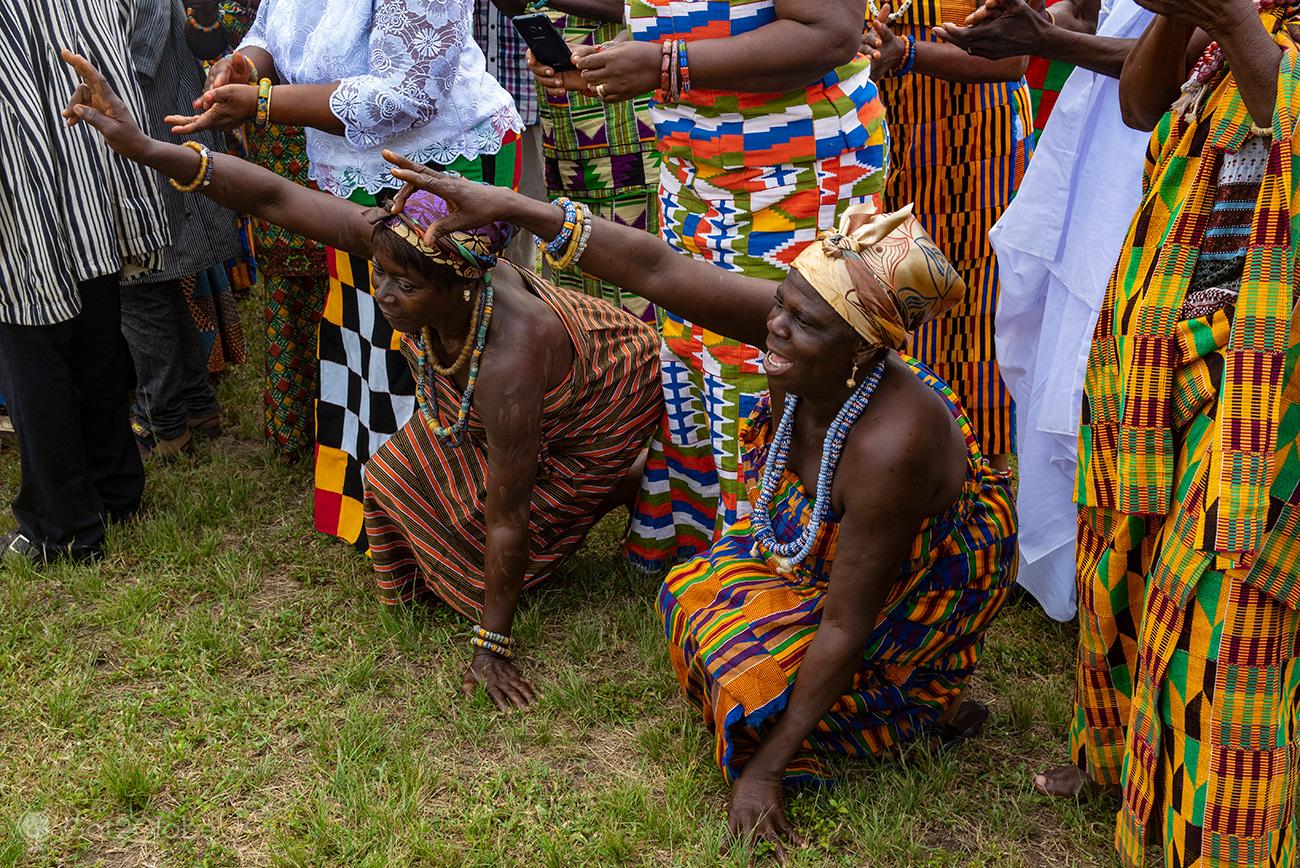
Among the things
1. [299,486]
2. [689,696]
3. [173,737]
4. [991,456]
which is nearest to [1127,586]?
[689,696]

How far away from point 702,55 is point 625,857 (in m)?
2.06

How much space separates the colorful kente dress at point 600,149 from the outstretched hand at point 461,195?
2142 mm

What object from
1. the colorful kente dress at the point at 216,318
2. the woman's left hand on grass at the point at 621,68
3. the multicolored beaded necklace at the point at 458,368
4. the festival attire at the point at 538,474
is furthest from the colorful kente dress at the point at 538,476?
the colorful kente dress at the point at 216,318

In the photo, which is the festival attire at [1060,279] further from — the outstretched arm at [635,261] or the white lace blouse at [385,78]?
the white lace blouse at [385,78]

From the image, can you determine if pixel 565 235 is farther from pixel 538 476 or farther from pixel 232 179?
pixel 538 476

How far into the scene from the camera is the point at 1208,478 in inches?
98.0

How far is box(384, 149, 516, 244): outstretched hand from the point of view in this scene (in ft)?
9.43

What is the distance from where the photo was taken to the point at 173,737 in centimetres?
359

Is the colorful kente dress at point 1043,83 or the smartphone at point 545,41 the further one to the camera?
the colorful kente dress at point 1043,83

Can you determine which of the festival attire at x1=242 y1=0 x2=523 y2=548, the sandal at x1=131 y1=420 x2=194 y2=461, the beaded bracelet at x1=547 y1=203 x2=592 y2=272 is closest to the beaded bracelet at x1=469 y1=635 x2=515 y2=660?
the festival attire at x1=242 y1=0 x2=523 y2=548

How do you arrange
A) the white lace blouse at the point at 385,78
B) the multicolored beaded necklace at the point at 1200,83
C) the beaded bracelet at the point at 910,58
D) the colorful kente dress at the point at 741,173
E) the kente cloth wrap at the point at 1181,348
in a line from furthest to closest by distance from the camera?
1. the beaded bracelet at the point at 910,58
2. the white lace blouse at the point at 385,78
3. the colorful kente dress at the point at 741,173
4. the multicolored beaded necklace at the point at 1200,83
5. the kente cloth wrap at the point at 1181,348

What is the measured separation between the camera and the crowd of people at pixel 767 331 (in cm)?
262

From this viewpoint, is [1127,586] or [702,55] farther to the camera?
[702,55]

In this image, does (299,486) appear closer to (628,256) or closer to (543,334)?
(543,334)
